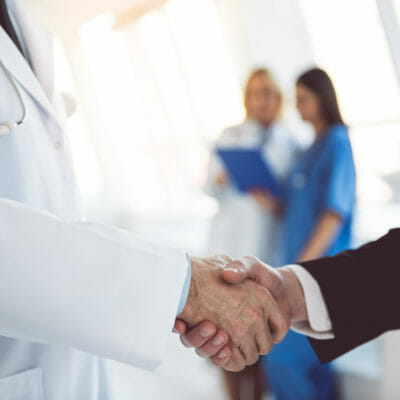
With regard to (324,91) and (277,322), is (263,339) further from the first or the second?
(324,91)

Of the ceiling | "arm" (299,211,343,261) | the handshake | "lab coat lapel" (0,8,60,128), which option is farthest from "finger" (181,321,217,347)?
the ceiling

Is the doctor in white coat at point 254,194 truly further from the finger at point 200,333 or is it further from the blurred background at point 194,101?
the finger at point 200,333

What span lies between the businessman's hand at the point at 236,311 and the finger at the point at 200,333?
11 millimetres

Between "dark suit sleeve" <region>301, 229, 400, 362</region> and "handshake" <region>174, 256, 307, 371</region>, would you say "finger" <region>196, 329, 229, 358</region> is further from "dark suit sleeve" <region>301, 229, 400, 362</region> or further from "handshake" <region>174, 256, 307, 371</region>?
"dark suit sleeve" <region>301, 229, 400, 362</region>

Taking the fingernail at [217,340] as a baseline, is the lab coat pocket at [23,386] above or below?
above

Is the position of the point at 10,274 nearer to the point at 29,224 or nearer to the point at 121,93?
the point at 29,224

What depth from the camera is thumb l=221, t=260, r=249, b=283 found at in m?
1.00

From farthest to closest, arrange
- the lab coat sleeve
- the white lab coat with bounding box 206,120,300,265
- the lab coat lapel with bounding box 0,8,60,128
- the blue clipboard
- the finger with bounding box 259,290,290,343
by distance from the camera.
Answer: the white lab coat with bounding box 206,120,300,265 → the blue clipboard → the finger with bounding box 259,290,290,343 → the lab coat lapel with bounding box 0,8,60,128 → the lab coat sleeve

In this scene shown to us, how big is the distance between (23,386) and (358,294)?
73 centimetres

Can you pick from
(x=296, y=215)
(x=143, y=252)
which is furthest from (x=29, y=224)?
(x=296, y=215)

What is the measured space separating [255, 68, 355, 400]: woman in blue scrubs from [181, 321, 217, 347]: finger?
1.09 metres

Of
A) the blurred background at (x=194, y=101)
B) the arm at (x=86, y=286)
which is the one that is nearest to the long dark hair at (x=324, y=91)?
the blurred background at (x=194, y=101)

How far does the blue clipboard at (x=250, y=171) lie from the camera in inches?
80.9

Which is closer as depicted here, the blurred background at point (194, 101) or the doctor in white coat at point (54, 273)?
the doctor in white coat at point (54, 273)
